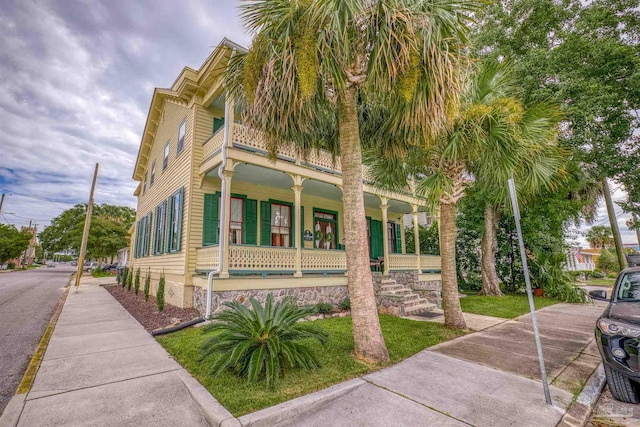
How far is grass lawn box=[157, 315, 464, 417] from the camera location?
3297 mm

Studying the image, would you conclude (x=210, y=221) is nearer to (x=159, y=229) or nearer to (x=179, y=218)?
(x=179, y=218)

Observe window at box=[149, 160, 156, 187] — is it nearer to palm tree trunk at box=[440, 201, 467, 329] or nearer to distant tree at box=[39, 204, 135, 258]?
palm tree trunk at box=[440, 201, 467, 329]

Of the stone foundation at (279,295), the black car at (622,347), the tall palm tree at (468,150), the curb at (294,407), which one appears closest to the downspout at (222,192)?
the stone foundation at (279,295)

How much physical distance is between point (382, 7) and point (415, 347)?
588cm

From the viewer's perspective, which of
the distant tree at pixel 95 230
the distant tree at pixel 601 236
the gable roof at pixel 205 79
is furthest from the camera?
the distant tree at pixel 601 236

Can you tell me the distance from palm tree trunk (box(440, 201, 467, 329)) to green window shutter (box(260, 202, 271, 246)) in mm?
6257

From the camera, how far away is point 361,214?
189 inches

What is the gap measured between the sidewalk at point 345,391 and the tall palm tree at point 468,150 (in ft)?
6.89

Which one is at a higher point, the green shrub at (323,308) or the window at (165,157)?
the window at (165,157)

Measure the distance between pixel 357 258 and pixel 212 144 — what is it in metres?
6.72

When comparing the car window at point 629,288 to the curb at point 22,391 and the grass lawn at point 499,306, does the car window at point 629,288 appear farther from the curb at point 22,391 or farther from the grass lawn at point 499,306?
the curb at point 22,391

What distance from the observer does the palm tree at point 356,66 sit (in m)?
4.38

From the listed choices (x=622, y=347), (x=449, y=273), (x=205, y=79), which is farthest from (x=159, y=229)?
(x=622, y=347)

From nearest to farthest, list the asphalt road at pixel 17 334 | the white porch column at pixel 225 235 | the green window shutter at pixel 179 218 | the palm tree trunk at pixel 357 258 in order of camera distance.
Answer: the asphalt road at pixel 17 334
the palm tree trunk at pixel 357 258
the white porch column at pixel 225 235
the green window shutter at pixel 179 218
